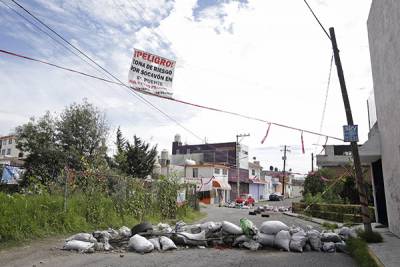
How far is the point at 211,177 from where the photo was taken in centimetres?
5384

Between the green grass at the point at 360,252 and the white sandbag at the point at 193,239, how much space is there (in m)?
3.88

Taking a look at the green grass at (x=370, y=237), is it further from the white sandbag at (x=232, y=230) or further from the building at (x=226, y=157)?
the building at (x=226, y=157)

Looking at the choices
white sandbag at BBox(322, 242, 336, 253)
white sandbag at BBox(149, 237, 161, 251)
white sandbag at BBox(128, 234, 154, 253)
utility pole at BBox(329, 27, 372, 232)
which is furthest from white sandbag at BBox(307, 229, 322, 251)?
white sandbag at BBox(128, 234, 154, 253)

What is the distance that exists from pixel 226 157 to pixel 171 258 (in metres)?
61.3

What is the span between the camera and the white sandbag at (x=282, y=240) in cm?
1017

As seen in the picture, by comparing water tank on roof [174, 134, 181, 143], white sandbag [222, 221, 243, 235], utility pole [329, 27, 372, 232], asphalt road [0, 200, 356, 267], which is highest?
water tank on roof [174, 134, 181, 143]

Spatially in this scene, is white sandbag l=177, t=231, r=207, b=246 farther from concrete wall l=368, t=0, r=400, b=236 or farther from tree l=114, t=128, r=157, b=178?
tree l=114, t=128, r=157, b=178

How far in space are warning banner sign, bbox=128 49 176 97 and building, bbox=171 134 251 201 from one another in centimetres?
5055

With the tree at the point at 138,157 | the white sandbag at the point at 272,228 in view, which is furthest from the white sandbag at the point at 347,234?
the tree at the point at 138,157

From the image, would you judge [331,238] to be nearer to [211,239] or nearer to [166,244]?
[211,239]

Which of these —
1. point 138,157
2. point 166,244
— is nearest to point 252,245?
point 166,244

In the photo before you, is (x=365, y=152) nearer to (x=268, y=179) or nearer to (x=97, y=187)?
(x=97, y=187)

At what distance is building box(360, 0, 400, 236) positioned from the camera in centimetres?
975

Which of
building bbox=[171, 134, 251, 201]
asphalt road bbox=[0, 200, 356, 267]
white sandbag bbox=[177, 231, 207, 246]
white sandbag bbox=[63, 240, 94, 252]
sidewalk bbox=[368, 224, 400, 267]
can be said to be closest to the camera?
sidewalk bbox=[368, 224, 400, 267]
